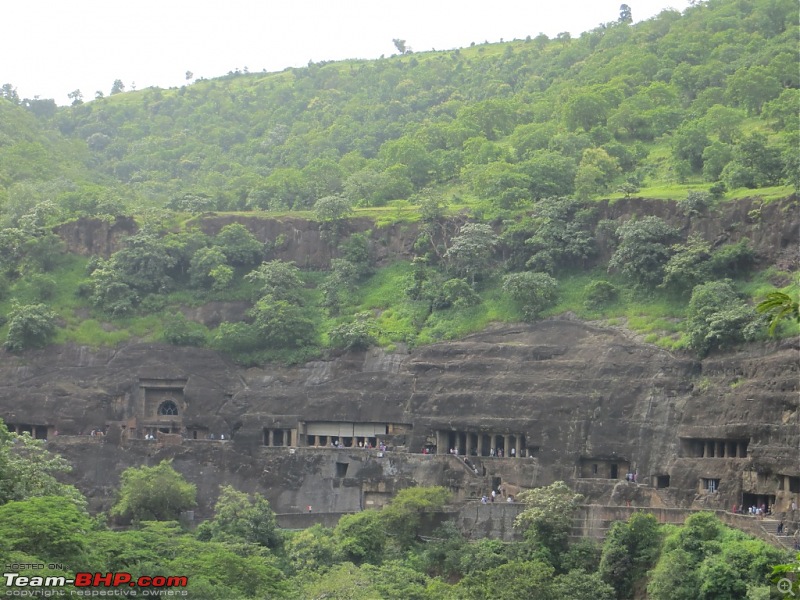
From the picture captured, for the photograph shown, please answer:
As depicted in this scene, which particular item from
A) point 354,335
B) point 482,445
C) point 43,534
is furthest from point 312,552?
point 354,335

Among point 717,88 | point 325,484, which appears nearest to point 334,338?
point 325,484

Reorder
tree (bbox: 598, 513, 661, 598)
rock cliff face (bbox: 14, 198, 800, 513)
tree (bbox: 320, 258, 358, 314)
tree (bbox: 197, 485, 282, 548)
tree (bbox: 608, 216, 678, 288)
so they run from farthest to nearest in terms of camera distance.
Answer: tree (bbox: 320, 258, 358, 314) < tree (bbox: 608, 216, 678, 288) < tree (bbox: 197, 485, 282, 548) < rock cliff face (bbox: 14, 198, 800, 513) < tree (bbox: 598, 513, 661, 598)

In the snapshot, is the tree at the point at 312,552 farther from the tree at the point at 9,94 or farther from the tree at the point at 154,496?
the tree at the point at 9,94

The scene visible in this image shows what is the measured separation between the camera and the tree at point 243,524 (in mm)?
53906

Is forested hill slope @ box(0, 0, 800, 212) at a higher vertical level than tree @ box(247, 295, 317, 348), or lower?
higher

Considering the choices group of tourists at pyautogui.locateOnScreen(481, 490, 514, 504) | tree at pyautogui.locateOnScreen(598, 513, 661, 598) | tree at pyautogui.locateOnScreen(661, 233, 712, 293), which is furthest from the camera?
tree at pyautogui.locateOnScreen(661, 233, 712, 293)

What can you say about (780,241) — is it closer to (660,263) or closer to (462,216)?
(660,263)

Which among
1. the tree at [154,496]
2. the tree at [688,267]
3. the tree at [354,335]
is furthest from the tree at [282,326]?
the tree at [688,267]

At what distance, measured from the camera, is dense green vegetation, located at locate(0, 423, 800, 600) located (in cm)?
4278

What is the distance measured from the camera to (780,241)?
59.6m

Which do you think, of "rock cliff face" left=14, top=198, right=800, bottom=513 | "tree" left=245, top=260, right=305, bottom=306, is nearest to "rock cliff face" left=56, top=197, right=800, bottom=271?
"rock cliff face" left=14, top=198, right=800, bottom=513

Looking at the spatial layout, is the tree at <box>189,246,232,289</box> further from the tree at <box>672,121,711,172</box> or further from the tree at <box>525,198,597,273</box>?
the tree at <box>672,121,711,172</box>

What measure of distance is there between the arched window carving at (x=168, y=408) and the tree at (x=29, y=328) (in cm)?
614

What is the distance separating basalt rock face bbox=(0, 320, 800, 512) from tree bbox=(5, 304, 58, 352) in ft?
2.06
